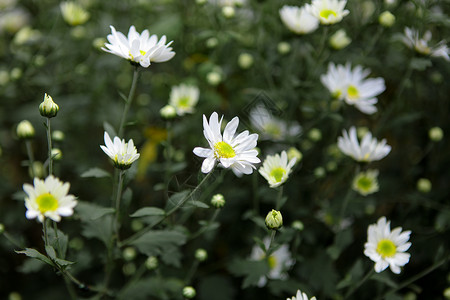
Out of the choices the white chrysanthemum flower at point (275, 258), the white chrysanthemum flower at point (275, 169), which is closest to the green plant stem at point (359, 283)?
the white chrysanthemum flower at point (275, 258)

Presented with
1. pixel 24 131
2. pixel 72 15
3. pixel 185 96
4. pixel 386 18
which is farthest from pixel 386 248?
pixel 72 15

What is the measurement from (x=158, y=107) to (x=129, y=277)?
42.3 inches

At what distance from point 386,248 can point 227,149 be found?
0.76m

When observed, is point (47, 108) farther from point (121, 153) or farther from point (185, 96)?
point (185, 96)

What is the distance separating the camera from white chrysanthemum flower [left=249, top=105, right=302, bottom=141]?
2.06 metres

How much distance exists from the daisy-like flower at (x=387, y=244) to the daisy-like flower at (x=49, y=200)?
109cm

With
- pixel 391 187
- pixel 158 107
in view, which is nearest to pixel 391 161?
pixel 391 187

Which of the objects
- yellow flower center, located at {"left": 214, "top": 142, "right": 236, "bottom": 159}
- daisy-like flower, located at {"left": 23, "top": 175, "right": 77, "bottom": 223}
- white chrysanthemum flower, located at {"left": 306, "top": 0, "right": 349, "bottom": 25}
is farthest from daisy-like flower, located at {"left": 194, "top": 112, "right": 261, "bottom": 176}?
white chrysanthemum flower, located at {"left": 306, "top": 0, "right": 349, "bottom": 25}

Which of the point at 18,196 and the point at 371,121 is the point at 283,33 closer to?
the point at 371,121

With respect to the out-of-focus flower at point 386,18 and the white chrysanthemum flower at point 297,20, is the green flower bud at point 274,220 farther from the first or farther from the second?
the out-of-focus flower at point 386,18

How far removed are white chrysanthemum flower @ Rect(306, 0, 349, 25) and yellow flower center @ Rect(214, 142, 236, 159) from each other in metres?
0.79

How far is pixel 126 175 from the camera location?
4.93 ft

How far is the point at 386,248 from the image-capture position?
5.35ft

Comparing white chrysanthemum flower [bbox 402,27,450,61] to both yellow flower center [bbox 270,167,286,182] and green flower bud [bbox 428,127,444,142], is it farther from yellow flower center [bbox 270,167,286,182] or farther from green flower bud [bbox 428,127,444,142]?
yellow flower center [bbox 270,167,286,182]
